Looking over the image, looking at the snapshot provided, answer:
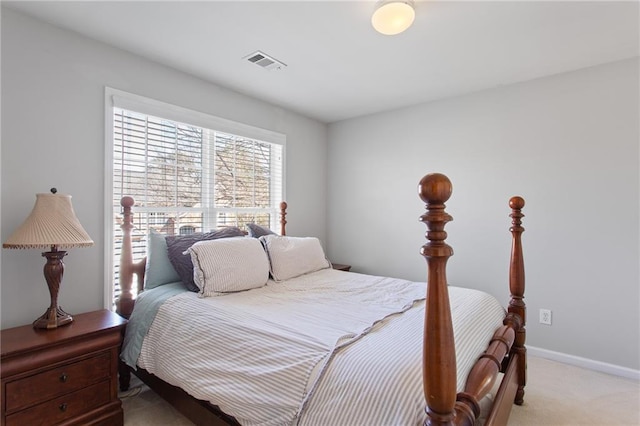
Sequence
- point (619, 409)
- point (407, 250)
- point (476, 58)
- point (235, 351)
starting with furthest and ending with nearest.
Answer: point (407, 250)
point (476, 58)
point (619, 409)
point (235, 351)

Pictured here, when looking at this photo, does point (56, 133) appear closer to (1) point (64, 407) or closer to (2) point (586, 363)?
(1) point (64, 407)

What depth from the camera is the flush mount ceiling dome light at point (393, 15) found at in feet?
5.75

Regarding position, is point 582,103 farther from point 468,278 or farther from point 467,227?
point 468,278

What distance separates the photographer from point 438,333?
0.87m

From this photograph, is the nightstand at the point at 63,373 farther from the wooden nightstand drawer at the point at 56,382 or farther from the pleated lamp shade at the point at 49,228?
the pleated lamp shade at the point at 49,228

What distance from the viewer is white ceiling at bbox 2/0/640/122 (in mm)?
1882

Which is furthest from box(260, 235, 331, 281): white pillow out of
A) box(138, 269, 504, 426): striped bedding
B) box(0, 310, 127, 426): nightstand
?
box(0, 310, 127, 426): nightstand

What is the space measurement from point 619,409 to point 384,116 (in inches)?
125

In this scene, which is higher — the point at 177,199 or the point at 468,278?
the point at 177,199

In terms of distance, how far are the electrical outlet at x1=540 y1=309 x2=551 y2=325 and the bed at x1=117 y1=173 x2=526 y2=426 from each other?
1.03m

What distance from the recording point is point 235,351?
1504 millimetres

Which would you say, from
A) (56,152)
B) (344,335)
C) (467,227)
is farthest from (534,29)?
(56,152)

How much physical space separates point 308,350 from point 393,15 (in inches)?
71.3

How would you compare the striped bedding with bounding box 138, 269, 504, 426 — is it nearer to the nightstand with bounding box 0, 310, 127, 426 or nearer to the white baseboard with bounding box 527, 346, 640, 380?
the nightstand with bounding box 0, 310, 127, 426
